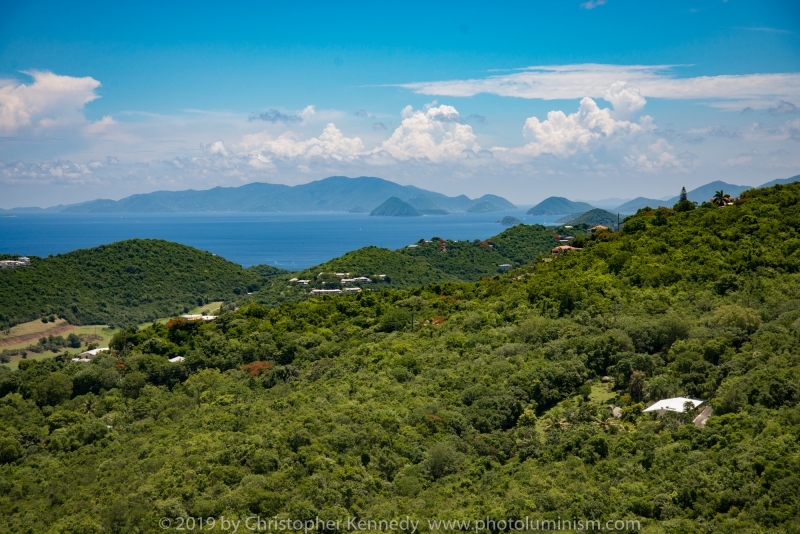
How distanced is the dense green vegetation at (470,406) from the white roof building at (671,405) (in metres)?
0.40

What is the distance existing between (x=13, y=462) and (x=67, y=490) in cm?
435

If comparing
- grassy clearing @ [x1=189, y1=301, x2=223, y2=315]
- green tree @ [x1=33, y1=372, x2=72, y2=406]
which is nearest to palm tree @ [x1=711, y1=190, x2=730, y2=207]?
green tree @ [x1=33, y1=372, x2=72, y2=406]

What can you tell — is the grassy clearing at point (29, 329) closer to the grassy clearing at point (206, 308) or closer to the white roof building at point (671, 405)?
the grassy clearing at point (206, 308)

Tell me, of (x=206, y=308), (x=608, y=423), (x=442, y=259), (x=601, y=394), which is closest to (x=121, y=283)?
(x=206, y=308)

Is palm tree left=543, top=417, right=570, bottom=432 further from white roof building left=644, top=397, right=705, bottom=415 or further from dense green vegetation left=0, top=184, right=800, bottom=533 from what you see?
white roof building left=644, top=397, right=705, bottom=415

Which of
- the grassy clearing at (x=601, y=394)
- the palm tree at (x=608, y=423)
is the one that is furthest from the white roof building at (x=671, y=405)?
the grassy clearing at (x=601, y=394)

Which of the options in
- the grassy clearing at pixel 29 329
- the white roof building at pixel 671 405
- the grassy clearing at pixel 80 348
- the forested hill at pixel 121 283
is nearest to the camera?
the white roof building at pixel 671 405

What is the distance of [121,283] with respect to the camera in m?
78.1

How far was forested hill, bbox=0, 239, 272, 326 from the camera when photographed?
2704 inches

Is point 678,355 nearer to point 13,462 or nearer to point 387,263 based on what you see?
point 13,462

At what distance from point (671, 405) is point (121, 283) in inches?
2651

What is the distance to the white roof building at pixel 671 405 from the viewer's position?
22.4 metres

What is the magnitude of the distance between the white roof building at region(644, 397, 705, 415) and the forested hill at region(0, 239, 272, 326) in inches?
2224

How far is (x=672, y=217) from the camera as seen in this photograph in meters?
45.0
